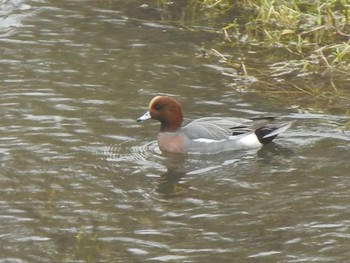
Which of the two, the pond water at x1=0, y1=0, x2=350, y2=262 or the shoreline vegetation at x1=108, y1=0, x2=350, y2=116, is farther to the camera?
the shoreline vegetation at x1=108, y1=0, x2=350, y2=116

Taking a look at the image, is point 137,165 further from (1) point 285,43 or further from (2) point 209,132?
(1) point 285,43

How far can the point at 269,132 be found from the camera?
976cm

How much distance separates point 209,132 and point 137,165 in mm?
891

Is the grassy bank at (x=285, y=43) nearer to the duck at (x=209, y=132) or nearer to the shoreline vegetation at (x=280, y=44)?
the shoreline vegetation at (x=280, y=44)

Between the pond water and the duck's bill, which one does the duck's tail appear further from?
the duck's bill

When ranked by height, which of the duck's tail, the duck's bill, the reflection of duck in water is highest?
the duck's bill

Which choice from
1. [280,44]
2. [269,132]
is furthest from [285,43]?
[269,132]

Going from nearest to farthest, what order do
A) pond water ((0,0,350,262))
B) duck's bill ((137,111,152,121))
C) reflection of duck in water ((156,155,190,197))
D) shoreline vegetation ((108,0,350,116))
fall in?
pond water ((0,0,350,262)) < reflection of duck in water ((156,155,190,197)) < duck's bill ((137,111,152,121)) < shoreline vegetation ((108,0,350,116))

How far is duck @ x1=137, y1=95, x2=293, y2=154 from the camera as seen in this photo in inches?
384

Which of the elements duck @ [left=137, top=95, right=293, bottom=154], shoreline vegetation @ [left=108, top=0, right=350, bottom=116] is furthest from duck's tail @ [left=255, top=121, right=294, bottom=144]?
shoreline vegetation @ [left=108, top=0, right=350, bottom=116]

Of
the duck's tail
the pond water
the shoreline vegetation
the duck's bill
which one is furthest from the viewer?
the shoreline vegetation

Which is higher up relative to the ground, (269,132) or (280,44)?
(280,44)

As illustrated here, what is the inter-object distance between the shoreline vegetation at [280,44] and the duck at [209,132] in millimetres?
900

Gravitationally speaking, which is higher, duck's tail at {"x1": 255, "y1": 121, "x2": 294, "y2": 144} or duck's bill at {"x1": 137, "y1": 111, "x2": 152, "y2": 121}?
duck's bill at {"x1": 137, "y1": 111, "x2": 152, "y2": 121}
